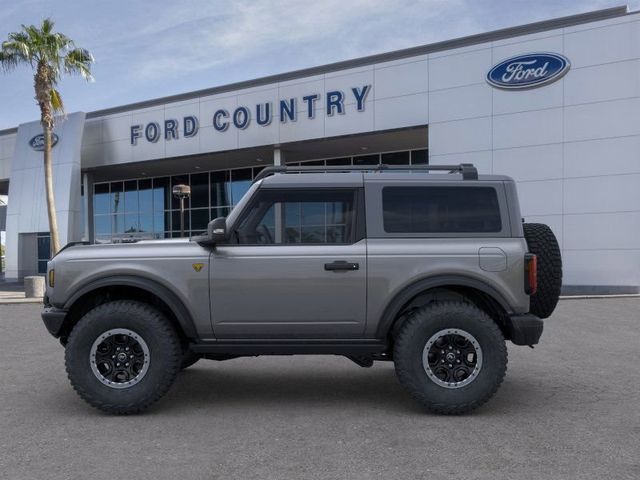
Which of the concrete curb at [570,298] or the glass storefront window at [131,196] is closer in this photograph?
the concrete curb at [570,298]

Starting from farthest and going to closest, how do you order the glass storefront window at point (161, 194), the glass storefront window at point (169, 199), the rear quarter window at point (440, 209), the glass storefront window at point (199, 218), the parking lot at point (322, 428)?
the glass storefront window at point (161, 194)
the glass storefront window at point (199, 218)
the glass storefront window at point (169, 199)
the rear quarter window at point (440, 209)
the parking lot at point (322, 428)

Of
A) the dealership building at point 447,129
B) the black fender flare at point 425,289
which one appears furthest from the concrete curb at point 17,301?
the black fender flare at point 425,289

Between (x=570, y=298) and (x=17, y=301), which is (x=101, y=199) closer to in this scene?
(x=17, y=301)

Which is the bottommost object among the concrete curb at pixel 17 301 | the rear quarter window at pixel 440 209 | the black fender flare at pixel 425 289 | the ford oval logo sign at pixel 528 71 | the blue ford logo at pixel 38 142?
the concrete curb at pixel 17 301

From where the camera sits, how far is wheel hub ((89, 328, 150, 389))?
467 centimetres

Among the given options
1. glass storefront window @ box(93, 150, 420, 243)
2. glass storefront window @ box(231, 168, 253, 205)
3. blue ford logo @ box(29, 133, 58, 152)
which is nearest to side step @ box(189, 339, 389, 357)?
glass storefront window @ box(93, 150, 420, 243)

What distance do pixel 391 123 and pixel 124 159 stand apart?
43.3 feet

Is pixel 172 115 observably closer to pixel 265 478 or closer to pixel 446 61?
pixel 446 61

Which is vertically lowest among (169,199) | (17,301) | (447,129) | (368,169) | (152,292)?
(17,301)

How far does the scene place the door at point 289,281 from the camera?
4.68 metres

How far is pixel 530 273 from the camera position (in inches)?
182

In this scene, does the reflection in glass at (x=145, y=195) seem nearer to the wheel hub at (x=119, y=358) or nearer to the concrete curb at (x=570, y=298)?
the concrete curb at (x=570, y=298)

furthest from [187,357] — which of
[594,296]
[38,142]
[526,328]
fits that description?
[38,142]

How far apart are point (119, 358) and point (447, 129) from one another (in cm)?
1664
